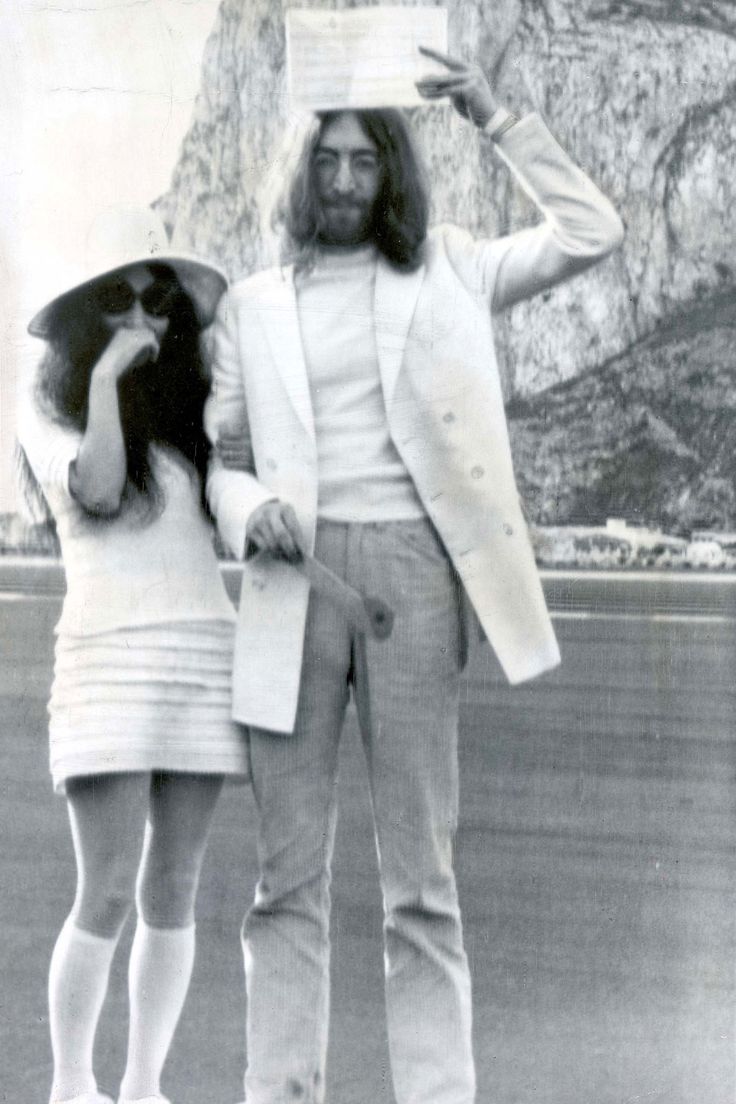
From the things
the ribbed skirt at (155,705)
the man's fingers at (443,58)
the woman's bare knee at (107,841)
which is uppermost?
the man's fingers at (443,58)

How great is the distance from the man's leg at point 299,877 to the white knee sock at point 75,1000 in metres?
0.33

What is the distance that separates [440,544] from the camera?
405cm

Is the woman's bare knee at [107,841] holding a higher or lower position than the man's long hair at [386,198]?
lower

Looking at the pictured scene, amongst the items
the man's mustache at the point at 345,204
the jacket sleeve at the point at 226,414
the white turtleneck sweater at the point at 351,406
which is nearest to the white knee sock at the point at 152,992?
the jacket sleeve at the point at 226,414

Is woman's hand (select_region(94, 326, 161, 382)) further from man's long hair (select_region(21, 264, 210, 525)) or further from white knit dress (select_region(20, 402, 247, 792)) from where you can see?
white knit dress (select_region(20, 402, 247, 792))

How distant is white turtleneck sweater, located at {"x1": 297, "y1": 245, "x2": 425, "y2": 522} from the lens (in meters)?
4.03

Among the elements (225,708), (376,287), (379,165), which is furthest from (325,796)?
(379,165)

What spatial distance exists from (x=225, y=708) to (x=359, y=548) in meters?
0.46

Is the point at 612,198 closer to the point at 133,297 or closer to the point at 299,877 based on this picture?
the point at 133,297

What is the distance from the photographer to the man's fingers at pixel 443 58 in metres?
4.05

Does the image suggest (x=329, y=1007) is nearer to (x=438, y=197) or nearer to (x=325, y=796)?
(x=325, y=796)

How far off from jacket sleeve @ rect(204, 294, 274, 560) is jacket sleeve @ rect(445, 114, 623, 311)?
520 millimetres

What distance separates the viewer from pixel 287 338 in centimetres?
405

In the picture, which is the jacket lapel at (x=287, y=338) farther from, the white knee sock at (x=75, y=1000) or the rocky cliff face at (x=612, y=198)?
the white knee sock at (x=75, y=1000)
